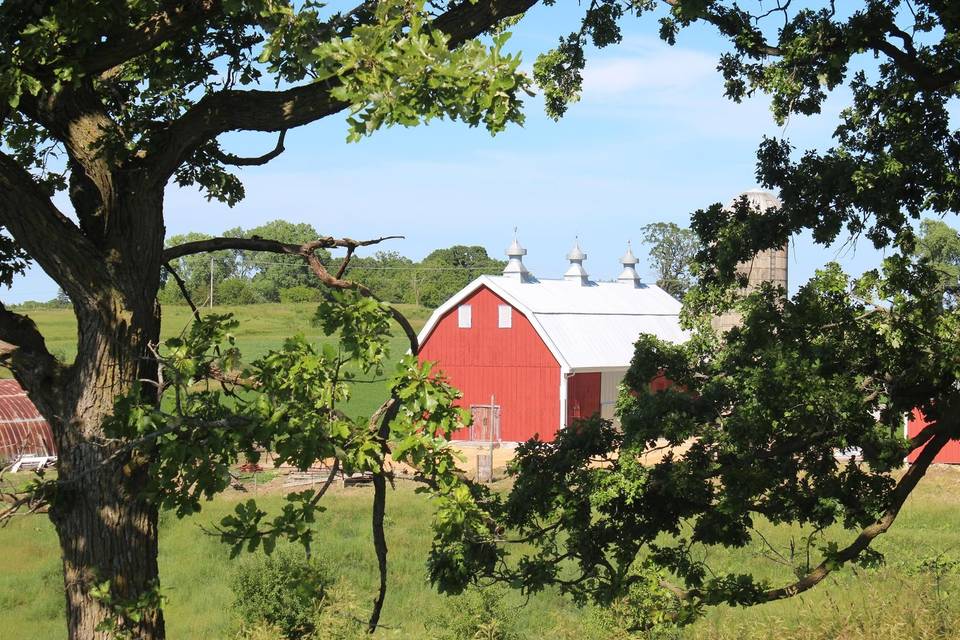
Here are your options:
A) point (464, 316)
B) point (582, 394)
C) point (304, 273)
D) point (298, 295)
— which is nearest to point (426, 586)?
→ point (582, 394)

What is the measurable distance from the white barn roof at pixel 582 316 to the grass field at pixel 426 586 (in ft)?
37.7

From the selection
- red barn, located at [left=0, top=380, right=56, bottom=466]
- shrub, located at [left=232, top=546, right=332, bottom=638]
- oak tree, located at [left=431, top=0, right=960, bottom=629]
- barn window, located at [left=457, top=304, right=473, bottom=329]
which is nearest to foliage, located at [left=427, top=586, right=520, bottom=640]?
shrub, located at [left=232, top=546, right=332, bottom=638]

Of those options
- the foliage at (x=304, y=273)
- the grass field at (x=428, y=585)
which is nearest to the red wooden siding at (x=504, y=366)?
the grass field at (x=428, y=585)

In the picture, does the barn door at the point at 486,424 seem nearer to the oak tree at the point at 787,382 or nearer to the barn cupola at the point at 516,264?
the barn cupola at the point at 516,264

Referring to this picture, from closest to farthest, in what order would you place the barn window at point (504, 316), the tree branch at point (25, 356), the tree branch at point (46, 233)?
the tree branch at point (46, 233), the tree branch at point (25, 356), the barn window at point (504, 316)

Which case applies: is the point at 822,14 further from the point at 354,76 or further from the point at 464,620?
the point at 464,620

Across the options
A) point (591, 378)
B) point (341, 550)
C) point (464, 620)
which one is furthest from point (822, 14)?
point (591, 378)

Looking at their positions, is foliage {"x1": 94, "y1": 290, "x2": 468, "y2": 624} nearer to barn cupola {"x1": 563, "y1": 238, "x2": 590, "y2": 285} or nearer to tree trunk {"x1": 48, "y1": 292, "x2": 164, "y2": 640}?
tree trunk {"x1": 48, "y1": 292, "x2": 164, "y2": 640}

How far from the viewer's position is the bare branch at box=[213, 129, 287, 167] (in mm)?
8281

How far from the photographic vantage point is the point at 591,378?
3794cm

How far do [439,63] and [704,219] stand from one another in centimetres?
554

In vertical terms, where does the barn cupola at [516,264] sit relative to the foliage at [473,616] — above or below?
above

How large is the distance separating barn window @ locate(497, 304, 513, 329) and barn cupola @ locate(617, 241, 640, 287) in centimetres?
1110

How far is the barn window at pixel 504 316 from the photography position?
37.3 meters
